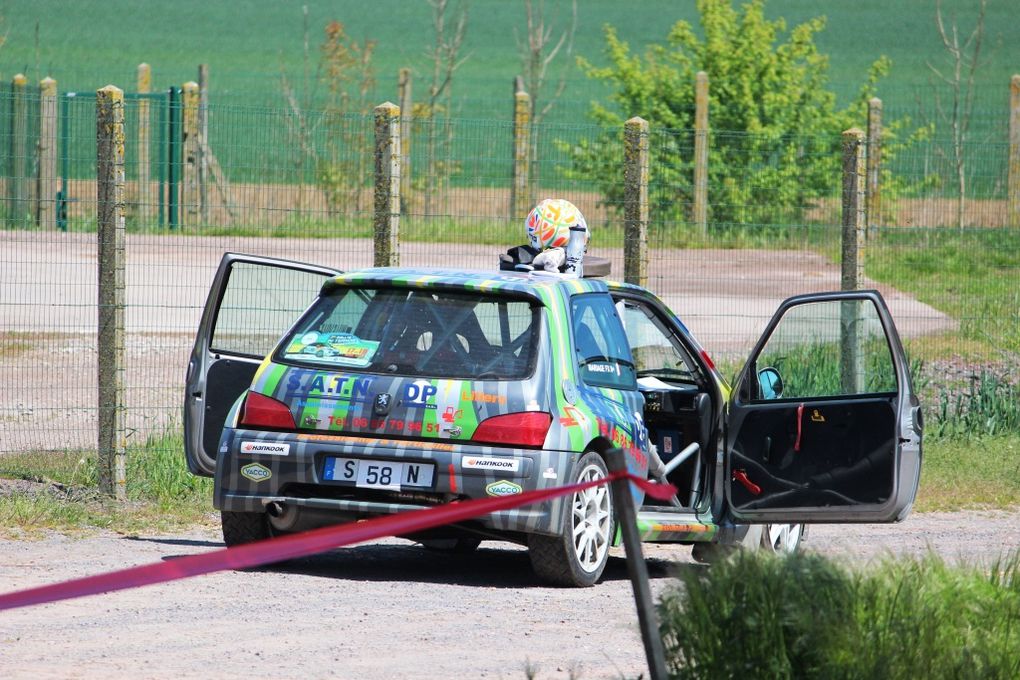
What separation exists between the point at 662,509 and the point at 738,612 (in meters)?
3.74

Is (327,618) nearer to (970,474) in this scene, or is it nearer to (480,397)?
(480,397)

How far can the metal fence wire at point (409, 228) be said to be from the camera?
48.3 ft

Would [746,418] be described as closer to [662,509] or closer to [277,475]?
[662,509]

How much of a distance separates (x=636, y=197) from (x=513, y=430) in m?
4.49

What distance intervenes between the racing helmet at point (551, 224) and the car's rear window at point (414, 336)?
1.51 m

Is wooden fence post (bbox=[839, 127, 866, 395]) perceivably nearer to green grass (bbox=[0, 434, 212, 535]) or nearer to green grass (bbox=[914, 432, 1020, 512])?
green grass (bbox=[914, 432, 1020, 512])

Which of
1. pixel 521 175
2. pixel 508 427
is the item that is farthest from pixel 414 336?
pixel 521 175

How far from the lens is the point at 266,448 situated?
8.70 m

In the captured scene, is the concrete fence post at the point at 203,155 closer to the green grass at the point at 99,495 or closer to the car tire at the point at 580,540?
the green grass at the point at 99,495

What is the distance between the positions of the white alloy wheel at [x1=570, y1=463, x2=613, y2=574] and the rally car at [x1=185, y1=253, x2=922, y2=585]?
0.01m

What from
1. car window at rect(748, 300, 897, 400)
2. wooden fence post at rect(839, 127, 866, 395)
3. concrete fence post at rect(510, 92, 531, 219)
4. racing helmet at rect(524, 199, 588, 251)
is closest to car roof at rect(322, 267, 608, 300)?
racing helmet at rect(524, 199, 588, 251)

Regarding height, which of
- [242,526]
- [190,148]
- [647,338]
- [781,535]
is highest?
[190,148]

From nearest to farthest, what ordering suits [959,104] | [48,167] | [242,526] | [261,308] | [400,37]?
[242,526], [261,308], [48,167], [959,104], [400,37]

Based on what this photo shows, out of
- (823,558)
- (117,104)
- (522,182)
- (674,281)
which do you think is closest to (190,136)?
(674,281)
